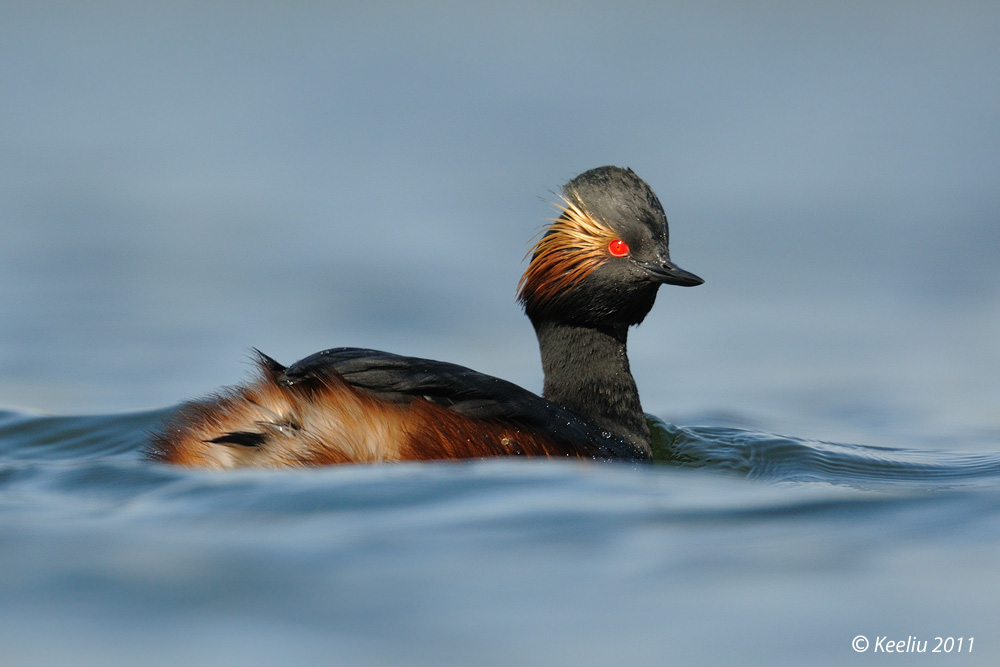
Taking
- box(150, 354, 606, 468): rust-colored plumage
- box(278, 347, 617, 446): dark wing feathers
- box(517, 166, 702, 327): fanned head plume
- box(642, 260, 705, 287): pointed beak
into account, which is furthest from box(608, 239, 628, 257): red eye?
box(150, 354, 606, 468): rust-colored plumage

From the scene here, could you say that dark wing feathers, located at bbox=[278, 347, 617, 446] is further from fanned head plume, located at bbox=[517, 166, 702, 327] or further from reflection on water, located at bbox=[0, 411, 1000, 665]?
fanned head plume, located at bbox=[517, 166, 702, 327]

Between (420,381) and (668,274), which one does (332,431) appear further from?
(668,274)

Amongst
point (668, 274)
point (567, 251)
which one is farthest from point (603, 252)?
point (668, 274)

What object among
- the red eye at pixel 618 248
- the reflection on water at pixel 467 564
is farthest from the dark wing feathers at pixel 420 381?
the red eye at pixel 618 248

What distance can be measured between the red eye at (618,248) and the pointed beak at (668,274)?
0.12 meters

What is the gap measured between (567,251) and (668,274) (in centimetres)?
52

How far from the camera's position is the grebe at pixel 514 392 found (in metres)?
5.50

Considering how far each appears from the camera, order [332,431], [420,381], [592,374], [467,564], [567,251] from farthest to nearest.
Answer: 1. [592,374]
2. [567,251]
3. [420,381]
4. [332,431]
5. [467,564]

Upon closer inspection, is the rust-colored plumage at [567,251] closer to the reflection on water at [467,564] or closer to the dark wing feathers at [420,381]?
the dark wing feathers at [420,381]

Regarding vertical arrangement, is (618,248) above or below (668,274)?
above

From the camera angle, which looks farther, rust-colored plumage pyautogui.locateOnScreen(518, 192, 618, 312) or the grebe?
rust-colored plumage pyautogui.locateOnScreen(518, 192, 618, 312)

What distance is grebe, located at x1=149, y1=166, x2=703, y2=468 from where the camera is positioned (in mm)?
5496

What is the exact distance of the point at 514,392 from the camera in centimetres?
589

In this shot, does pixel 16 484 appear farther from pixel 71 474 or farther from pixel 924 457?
pixel 924 457
